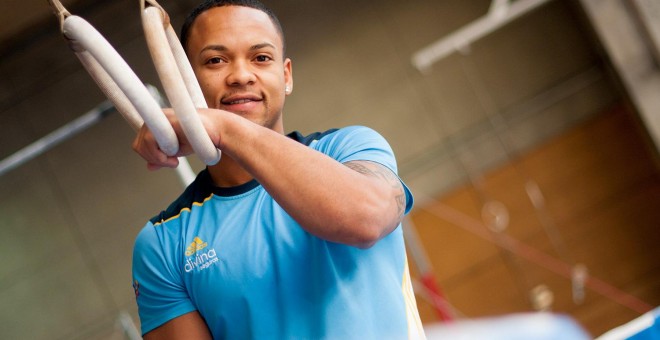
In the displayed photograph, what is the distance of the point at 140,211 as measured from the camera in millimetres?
5188

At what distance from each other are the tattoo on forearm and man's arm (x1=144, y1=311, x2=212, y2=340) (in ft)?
1.06

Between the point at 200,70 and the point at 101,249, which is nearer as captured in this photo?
the point at 200,70

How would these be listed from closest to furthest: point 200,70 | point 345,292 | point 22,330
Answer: point 345,292, point 200,70, point 22,330

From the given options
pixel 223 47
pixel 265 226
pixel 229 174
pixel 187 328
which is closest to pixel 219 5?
pixel 223 47

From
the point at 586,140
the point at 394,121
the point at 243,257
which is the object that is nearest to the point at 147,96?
A: the point at 243,257

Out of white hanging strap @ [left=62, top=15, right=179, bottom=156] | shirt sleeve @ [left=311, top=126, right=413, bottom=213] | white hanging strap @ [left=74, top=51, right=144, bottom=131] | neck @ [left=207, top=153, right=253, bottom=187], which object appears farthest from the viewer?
neck @ [left=207, top=153, right=253, bottom=187]

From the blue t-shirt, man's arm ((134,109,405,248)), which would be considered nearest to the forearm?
man's arm ((134,109,405,248))

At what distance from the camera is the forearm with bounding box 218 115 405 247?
2.68ft

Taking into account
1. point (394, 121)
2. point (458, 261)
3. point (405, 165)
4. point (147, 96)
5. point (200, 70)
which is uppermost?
point (394, 121)

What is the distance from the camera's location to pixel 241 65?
1084 mm

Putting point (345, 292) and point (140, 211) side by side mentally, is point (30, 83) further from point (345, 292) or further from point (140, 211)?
point (345, 292)

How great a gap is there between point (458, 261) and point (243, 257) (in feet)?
14.1

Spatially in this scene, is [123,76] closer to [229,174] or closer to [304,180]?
[304,180]

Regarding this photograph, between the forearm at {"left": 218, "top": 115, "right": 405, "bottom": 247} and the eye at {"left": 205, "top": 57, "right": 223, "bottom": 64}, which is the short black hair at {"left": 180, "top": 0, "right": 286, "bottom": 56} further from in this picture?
the forearm at {"left": 218, "top": 115, "right": 405, "bottom": 247}
